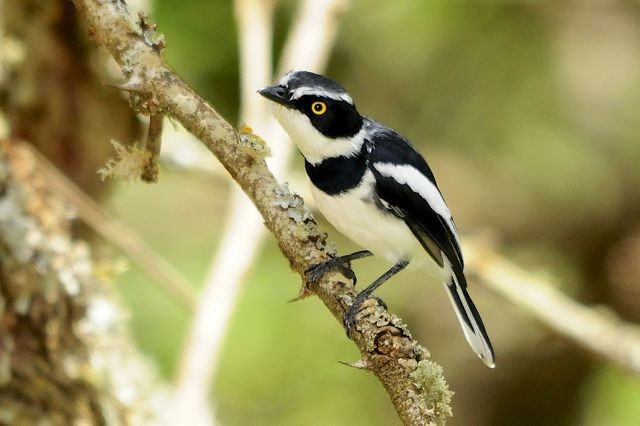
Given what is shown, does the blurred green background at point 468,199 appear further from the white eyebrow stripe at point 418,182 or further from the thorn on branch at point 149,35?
the thorn on branch at point 149,35

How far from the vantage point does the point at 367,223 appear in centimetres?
218

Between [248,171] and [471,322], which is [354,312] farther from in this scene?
[471,322]

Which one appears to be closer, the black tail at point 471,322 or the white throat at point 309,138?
the white throat at point 309,138

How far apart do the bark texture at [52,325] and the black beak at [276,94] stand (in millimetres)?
953

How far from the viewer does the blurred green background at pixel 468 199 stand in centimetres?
401

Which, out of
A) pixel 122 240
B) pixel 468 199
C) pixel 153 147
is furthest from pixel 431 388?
pixel 468 199

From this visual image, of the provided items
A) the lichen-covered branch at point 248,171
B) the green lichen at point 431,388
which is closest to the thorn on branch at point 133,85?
the lichen-covered branch at point 248,171

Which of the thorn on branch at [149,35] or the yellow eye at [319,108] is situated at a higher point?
the yellow eye at [319,108]

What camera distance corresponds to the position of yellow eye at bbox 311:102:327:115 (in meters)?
2.14

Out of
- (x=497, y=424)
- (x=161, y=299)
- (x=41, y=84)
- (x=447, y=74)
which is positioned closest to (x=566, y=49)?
(x=447, y=74)

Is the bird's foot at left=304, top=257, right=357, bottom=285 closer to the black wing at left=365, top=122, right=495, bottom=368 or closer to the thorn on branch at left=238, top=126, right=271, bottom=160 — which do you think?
the thorn on branch at left=238, top=126, right=271, bottom=160

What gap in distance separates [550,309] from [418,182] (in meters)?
1.19

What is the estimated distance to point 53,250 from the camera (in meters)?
2.74

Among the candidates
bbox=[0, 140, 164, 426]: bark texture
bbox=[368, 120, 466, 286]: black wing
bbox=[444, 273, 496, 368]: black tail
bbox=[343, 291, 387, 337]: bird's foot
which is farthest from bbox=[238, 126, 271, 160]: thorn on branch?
bbox=[0, 140, 164, 426]: bark texture
